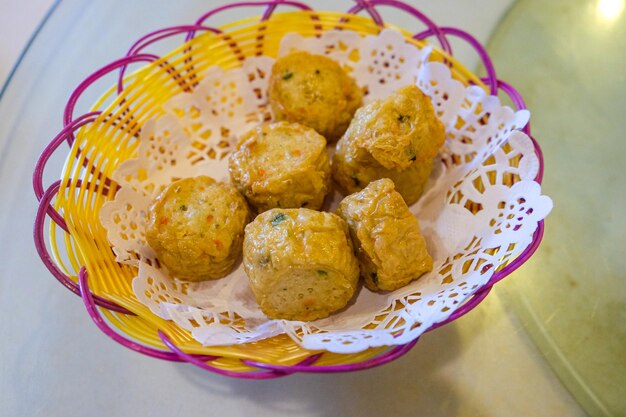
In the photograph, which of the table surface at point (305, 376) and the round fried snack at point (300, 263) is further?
the table surface at point (305, 376)

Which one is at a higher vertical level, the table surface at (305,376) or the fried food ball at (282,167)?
the fried food ball at (282,167)

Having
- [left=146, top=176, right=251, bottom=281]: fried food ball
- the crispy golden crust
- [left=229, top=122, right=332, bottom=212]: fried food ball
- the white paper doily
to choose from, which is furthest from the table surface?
[left=229, top=122, right=332, bottom=212]: fried food ball

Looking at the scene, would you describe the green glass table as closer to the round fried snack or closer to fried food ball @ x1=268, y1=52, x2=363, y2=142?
the round fried snack

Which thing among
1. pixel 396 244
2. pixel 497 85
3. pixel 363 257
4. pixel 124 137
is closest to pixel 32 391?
pixel 124 137

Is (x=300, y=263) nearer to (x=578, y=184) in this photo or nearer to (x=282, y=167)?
(x=282, y=167)

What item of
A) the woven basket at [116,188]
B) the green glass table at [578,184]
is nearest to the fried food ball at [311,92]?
the woven basket at [116,188]

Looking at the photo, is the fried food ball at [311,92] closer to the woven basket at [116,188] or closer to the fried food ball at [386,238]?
the woven basket at [116,188]
